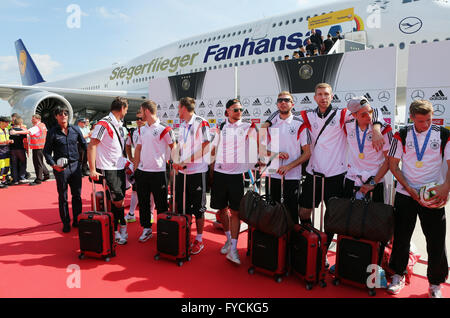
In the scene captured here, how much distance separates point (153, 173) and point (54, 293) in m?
1.44

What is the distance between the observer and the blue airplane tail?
2331 centimetres

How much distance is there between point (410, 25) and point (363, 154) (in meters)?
7.02

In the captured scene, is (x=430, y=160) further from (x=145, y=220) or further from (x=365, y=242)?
(x=145, y=220)

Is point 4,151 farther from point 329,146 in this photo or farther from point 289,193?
point 329,146

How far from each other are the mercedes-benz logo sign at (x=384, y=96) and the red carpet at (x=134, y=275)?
9.75 ft

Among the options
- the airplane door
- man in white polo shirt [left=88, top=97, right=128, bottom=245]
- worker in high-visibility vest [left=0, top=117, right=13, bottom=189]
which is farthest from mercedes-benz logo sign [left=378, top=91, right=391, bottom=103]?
worker in high-visibility vest [left=0, top=117, right=13, bottom=189]

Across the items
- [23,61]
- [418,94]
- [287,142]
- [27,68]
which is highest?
[23,61]

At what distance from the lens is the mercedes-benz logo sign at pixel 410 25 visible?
24.2 ft

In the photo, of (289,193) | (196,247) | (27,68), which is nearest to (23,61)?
(27,68)

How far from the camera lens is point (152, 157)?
325 centimetres

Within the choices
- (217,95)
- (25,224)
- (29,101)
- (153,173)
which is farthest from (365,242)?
(29,101)

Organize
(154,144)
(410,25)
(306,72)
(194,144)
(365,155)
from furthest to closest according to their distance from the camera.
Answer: (410,25)
(306,72)
(154,144)
(194,144)
(365,155)

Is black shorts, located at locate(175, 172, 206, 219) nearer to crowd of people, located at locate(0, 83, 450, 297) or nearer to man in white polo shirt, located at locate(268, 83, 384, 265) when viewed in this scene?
crowd of people, located at locate(0, 83, 450, 297)

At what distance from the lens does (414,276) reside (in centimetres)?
268
